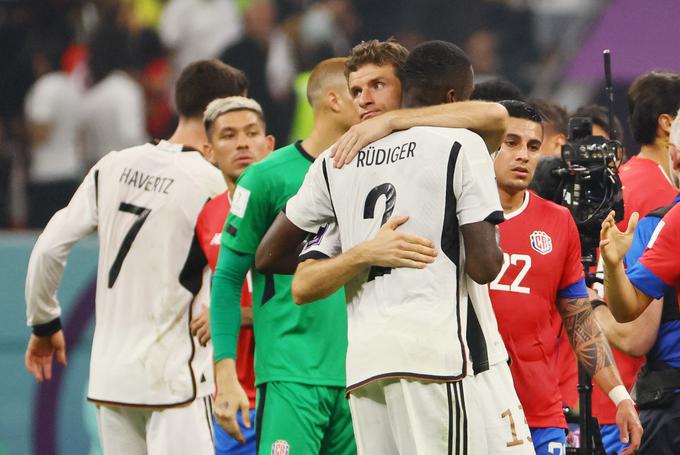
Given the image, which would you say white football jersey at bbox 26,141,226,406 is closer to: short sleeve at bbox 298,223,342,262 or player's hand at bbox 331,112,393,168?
short sleeve at bbox 298,223,342,262

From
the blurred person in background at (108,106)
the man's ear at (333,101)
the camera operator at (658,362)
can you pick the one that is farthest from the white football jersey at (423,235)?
the blurred person in background at (108,106)

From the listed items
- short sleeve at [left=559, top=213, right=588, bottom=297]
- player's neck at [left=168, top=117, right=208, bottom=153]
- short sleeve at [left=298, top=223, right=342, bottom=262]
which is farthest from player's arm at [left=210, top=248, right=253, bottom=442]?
player's neck at [left=168, top=117, right=208, bottom=153]

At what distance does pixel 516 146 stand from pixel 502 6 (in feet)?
16.9

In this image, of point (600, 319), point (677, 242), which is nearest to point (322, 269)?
point (677, 242)

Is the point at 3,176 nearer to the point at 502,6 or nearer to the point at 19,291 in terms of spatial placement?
the point at 19,291

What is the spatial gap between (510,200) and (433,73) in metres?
1.43

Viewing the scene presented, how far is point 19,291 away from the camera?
8984mm

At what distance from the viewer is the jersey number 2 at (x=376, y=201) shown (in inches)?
147

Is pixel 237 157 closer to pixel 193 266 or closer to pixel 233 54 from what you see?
pixel 193 266

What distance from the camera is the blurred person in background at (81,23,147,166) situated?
32.9ft

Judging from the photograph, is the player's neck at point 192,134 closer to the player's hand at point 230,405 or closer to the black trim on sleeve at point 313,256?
the player's hand at point 230,405

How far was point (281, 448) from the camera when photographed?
4.53 metres

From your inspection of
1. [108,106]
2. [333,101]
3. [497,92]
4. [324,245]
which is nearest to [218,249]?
[333,101]

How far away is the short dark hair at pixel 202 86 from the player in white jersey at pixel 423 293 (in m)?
2.47
